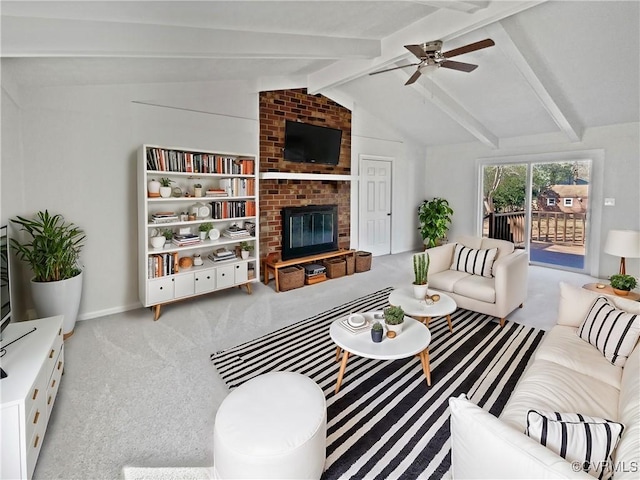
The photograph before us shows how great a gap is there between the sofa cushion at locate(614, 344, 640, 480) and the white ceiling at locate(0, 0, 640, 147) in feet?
8.72

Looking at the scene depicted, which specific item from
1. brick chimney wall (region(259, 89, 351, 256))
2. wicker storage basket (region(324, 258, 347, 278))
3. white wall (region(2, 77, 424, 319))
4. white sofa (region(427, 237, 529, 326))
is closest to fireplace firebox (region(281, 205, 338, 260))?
brick chimney wall (region(259, 89, 351, 256))

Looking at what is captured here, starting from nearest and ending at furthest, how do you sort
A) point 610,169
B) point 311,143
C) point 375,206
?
A: point 610,169
point 311,143
point 375,206

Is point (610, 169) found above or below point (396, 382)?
above

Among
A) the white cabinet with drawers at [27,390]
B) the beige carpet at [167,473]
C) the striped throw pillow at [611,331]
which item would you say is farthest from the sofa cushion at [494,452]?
the white cabinet with drawers at [27,390]

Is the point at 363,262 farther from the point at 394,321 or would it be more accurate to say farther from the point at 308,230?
the point at 394,321

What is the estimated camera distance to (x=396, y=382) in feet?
7.59

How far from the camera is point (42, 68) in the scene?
2678mm

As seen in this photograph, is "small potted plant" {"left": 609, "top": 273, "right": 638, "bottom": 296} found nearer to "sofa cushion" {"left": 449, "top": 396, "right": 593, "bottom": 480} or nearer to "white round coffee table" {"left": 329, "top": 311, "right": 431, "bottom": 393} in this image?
"white round coffee table" {"left": 329, "top": 311, "right": 431, "bottom": 393}

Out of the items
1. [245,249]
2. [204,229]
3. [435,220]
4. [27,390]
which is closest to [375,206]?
[435,220]

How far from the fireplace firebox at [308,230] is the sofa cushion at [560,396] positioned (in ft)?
11.8

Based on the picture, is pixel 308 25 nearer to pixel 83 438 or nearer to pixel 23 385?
pixel 23 385

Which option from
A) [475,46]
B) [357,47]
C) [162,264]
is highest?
[357,47]

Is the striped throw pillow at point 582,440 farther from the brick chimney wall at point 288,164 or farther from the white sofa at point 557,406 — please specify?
the brick chimney wall at point 288,164

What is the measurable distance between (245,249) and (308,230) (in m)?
1.23
